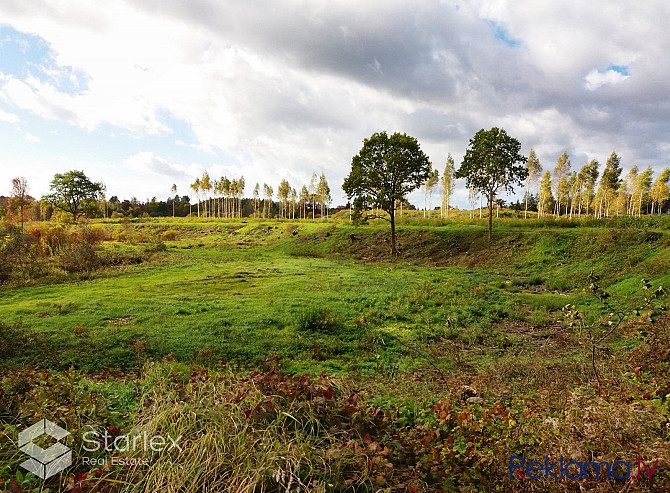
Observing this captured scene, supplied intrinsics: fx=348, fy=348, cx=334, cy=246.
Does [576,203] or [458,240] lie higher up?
[576,203]

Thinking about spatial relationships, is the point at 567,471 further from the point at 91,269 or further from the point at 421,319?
the point at 91,269

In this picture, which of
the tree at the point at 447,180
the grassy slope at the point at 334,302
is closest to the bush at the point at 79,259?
the grassy slope at the point at 334,302

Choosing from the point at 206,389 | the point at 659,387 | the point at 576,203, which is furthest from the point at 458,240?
the point at 576,203

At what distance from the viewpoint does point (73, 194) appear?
57.8m

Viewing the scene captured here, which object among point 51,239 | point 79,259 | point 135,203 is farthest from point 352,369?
point 135,203

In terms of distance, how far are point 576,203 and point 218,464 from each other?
8793 centimetres

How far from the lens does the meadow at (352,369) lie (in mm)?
3168

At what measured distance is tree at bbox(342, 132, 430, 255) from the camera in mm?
32469

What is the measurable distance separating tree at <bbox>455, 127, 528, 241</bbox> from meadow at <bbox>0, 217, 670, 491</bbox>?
826 centimetres

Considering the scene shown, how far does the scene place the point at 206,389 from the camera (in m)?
4.27
